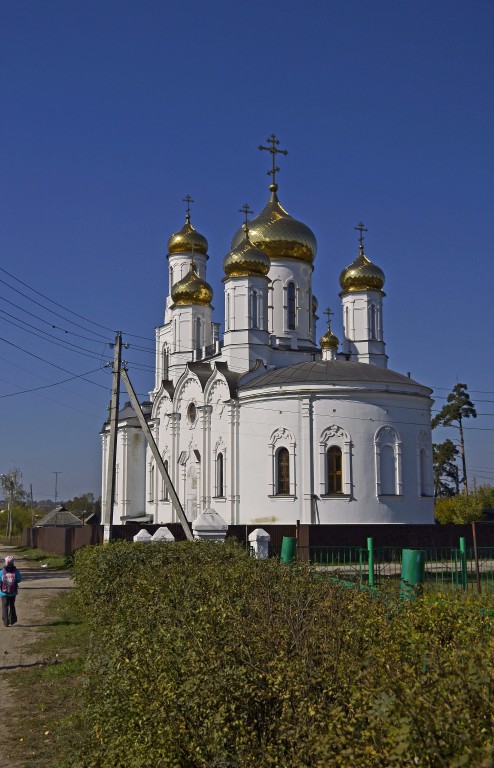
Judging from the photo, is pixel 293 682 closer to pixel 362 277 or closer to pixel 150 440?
pixel 150 440

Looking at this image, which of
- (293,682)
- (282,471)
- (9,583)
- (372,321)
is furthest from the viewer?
(372,321)

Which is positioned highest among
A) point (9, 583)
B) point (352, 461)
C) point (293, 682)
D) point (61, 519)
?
point (352, 461)

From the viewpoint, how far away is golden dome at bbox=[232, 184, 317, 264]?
34.3 m

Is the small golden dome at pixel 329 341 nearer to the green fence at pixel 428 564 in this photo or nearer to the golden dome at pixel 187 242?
the golden dome at pixel 187 242

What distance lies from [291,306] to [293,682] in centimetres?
3079

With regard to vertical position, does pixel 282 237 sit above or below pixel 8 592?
above

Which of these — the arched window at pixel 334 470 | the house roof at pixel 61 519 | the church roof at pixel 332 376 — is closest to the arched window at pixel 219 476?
the church roof at pixel 332 376

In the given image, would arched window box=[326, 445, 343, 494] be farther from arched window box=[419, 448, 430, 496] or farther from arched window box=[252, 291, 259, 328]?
arched window box=[252, 291, 259, 328]

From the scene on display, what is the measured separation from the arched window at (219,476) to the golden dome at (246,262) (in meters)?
7.23

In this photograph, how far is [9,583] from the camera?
533 inches

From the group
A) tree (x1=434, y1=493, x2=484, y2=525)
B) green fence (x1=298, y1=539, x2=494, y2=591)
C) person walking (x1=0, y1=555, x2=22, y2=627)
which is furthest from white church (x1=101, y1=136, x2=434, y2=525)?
person walking (x1=0, y1=555, x2=22, y2=627)

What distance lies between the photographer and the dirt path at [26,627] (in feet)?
31.5

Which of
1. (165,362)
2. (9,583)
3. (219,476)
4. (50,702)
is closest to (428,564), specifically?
(9,583)

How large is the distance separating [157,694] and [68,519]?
152ft
